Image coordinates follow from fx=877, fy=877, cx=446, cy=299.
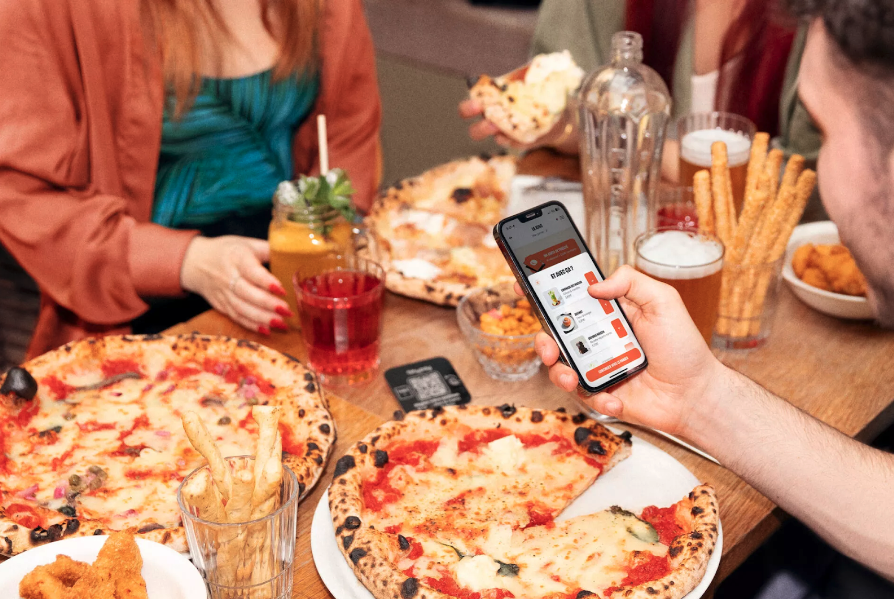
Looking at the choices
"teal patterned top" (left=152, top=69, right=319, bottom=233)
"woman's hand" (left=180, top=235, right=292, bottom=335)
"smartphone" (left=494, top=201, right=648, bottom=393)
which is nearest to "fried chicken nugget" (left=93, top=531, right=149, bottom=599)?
"smartphone" (left=494, top=201, right=648, bottom=393)

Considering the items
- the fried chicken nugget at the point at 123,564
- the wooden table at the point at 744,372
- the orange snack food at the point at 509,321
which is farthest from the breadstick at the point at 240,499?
the orange snack food at the point at 509,321

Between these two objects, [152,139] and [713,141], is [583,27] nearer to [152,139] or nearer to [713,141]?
[713,141]

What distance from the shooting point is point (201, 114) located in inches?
97.9

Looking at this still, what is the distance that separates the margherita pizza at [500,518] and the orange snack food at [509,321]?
24 centimetres

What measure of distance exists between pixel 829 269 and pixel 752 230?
0.95 feet

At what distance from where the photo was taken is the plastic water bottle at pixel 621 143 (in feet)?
6.56

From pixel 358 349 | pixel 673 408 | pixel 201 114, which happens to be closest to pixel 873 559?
pixel 673 408

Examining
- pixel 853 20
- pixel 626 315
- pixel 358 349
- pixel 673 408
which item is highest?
pixel 853 20

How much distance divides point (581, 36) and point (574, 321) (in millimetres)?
1833

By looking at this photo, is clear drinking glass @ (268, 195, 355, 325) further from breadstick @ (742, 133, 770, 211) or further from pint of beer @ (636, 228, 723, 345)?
breadstick @ (742, 133, 770, 211)

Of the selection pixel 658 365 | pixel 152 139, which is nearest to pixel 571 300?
pixel 658 365

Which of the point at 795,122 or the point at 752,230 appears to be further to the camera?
the point at 795,122

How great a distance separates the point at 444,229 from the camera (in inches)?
94.0

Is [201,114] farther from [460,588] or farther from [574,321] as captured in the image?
[460,588]
